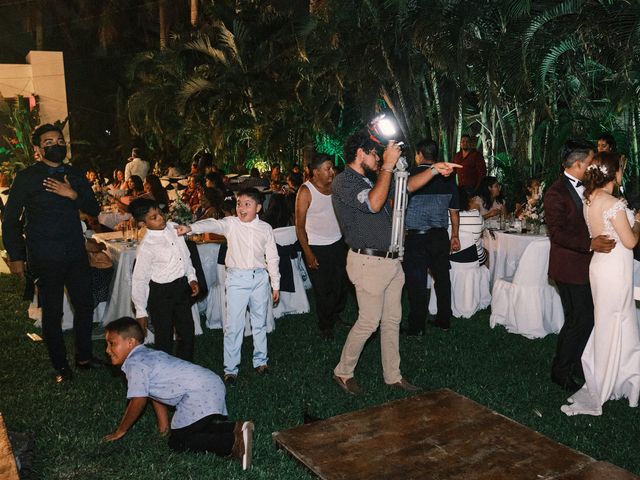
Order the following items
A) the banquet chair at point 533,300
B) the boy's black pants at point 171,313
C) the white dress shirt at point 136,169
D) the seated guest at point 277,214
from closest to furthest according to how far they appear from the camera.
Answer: the boy's black pants at point 171,313
the banquet chair at point 533,300
the seated guest at point 277,214
the white dress shirt at point 136,169

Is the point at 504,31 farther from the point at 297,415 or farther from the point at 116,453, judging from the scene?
the point at 116,453

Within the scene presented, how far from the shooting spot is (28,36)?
27.5 meters

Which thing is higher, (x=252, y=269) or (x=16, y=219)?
(x=16, y=219)

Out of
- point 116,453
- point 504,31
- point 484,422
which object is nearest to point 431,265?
point 484,422

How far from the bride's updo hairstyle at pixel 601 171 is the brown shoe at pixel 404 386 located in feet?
6.27

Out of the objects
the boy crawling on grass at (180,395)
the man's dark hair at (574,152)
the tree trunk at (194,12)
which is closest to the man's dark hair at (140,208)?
the boy crawling on grass at (180,395)

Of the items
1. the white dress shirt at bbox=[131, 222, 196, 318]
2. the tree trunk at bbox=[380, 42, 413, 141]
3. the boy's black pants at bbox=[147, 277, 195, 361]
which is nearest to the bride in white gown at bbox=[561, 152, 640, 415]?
the boy's black pants at bbox=[147, 277, 195, 361]

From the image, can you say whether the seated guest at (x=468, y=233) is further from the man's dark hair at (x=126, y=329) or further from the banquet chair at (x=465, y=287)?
the man's dark hair at (x=126, y=329)

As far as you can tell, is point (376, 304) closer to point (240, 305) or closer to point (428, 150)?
point (240, 305)

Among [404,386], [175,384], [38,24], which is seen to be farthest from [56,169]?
[38,24]

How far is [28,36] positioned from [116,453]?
27.5m

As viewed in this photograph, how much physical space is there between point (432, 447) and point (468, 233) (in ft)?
11.9

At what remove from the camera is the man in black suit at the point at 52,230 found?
5148 millimetres

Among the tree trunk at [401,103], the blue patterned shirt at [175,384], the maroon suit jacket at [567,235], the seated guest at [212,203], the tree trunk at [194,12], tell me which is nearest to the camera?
the blue patterned shirt at [175,384]
